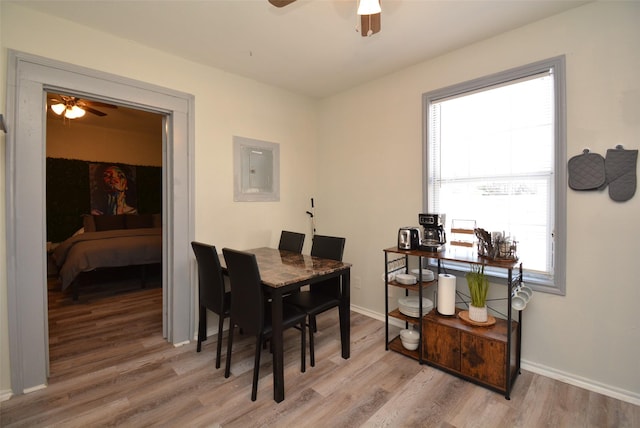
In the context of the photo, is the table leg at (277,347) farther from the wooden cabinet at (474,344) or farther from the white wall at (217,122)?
the white wall at (217,122)

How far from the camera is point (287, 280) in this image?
6.52ft

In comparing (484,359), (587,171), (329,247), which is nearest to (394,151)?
(329,247)

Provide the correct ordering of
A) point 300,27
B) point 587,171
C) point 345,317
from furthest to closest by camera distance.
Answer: point 345,317 → point 300,27 → point 587,171

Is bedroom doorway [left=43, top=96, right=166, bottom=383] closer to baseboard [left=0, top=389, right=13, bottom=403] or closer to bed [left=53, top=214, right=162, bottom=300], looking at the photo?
bed [left=53, top=214, right=162, bottom=300]

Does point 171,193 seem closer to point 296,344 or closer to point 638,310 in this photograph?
point 296,344

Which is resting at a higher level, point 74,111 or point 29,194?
point 74,111

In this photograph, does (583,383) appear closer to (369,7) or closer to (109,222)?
(369,7)

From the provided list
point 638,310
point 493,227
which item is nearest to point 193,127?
point 493,227

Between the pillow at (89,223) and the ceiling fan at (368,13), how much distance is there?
213 inches

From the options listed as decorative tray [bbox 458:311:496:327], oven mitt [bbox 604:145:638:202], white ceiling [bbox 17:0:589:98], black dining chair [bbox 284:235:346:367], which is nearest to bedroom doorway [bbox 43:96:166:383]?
white ceiling [bbox 17:0:589:98]

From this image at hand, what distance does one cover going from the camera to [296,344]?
2.70m

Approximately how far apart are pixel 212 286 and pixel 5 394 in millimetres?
1415

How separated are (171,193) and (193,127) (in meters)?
0.65

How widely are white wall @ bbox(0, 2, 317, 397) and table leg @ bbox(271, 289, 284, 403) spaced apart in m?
1.32
